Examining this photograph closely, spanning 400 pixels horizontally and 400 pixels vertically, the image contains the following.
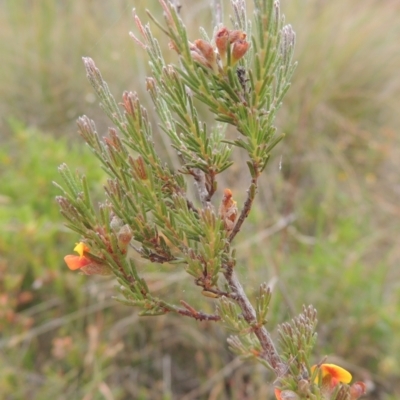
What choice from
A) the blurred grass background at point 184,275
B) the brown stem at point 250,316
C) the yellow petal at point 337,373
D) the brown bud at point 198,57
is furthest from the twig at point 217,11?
the blurred grass background at point 184,275

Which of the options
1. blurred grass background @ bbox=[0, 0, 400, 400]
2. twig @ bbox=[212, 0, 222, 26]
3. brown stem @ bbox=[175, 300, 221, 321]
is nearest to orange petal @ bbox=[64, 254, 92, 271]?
brown stem @ bbox=[175, 300, 221, 321]

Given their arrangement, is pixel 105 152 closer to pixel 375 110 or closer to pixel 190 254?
pixel 190 254

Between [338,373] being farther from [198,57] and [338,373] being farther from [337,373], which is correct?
[198,57]

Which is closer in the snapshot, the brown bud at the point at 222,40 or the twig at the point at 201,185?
the brown bud at the point at 222,40

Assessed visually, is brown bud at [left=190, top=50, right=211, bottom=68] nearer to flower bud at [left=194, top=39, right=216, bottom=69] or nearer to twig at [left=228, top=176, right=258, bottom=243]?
flower bud at [left=194, top=39, right=216, bottom=69]

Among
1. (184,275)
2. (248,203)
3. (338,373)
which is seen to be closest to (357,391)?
(338,373)

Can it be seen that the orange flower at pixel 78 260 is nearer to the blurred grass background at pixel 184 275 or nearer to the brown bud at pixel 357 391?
the brown bud at pixel 357 391
